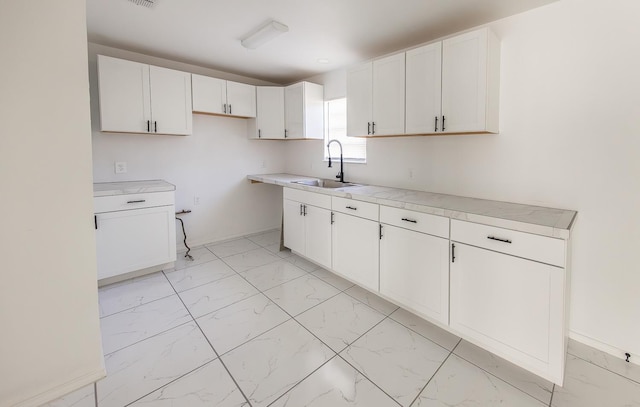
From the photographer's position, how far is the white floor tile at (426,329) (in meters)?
1.98

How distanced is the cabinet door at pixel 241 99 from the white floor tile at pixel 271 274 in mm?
2050

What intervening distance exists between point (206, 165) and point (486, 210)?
134 inches

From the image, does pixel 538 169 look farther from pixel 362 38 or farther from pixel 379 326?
pixel 362 38

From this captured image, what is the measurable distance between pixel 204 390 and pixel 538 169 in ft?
8.52

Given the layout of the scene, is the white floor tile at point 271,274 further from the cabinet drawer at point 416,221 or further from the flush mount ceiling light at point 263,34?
the flush mount ceiling light at point 263,34

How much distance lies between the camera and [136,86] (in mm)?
2936

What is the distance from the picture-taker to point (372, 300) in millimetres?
2531

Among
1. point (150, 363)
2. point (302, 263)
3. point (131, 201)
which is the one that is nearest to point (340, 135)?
point (302, 263)

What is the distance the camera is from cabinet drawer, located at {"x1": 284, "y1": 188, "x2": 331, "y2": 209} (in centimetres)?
289

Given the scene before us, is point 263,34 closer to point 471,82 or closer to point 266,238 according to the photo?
point 471,82

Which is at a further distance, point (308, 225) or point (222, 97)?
point (222, 97)

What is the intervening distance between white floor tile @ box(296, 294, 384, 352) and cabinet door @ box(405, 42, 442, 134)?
1.57 m

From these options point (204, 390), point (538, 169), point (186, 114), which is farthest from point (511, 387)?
point (186, 114)

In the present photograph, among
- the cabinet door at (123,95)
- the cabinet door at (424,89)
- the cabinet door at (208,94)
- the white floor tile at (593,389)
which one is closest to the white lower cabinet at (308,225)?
the cabinet door at (424,89)
